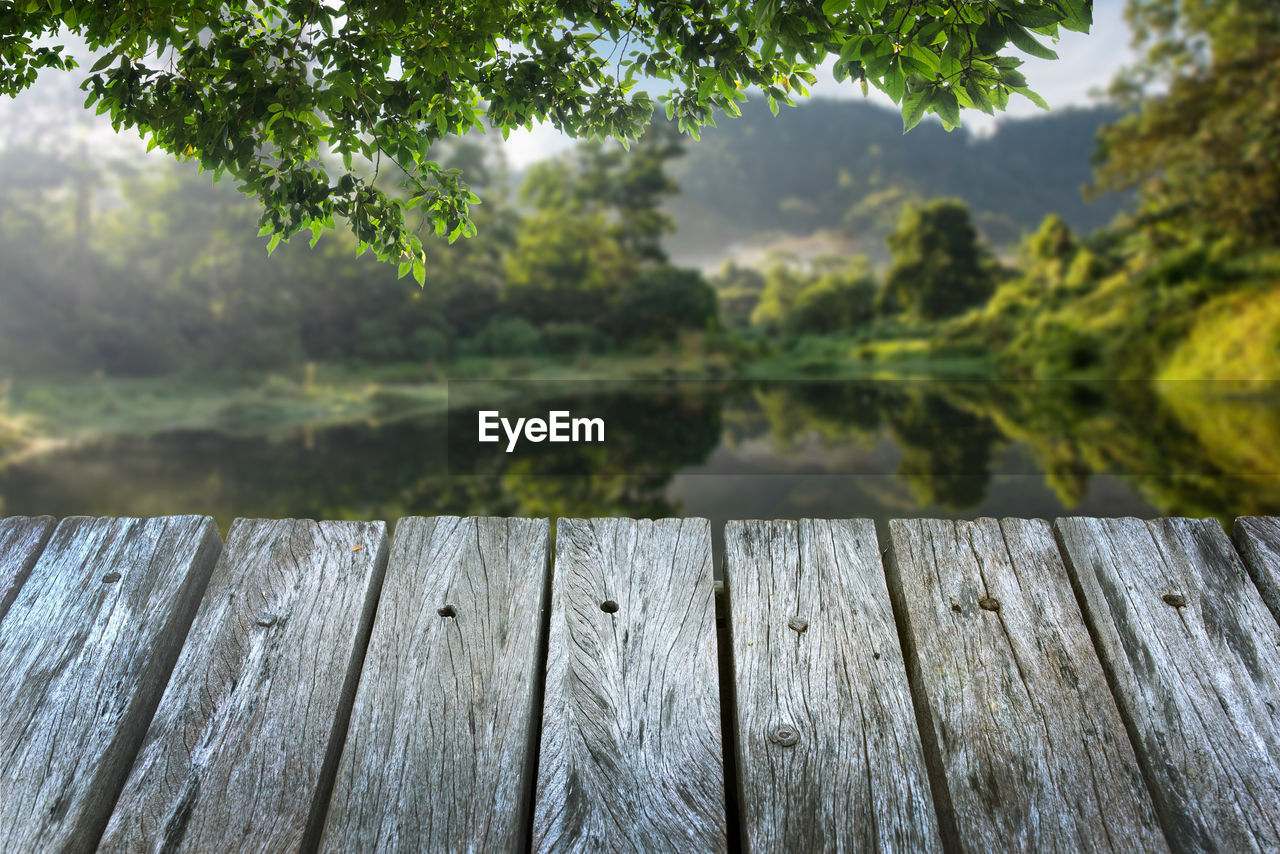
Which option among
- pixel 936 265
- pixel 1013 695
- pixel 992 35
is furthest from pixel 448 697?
pixel 936 265

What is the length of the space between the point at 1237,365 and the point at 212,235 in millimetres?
25324

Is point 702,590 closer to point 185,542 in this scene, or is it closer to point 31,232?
point 185,542

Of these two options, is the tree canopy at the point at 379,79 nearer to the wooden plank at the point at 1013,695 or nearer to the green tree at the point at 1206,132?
the wooden plank at the point at 1013,695

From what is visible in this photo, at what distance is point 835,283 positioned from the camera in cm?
2398

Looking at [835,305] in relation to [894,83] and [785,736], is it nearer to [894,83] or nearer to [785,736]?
[894,83]

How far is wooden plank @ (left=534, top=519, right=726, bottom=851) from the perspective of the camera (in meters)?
1.10

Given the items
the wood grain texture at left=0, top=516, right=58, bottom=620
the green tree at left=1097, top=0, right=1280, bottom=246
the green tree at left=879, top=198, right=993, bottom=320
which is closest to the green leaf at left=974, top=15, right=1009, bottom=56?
the wood grain texture at left=0, top=516, right=58, bottom=620

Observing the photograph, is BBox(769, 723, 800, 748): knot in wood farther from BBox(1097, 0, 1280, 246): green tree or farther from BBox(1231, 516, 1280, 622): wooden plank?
BBox(1097, 0, 1280, 246): green tree

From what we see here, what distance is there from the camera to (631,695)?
1225mm

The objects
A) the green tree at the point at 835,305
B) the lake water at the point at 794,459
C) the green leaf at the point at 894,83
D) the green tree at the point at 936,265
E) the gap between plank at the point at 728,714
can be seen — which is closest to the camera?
the gap between plank at the point at 728,714

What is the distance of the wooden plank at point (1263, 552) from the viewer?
4.47 feet

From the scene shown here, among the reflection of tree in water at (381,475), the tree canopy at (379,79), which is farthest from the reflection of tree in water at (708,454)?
the tree canopy at (379,79)

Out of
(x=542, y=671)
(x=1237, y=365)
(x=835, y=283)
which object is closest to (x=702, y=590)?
(x=542, y=671)

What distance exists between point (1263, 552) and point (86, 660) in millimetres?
2314
